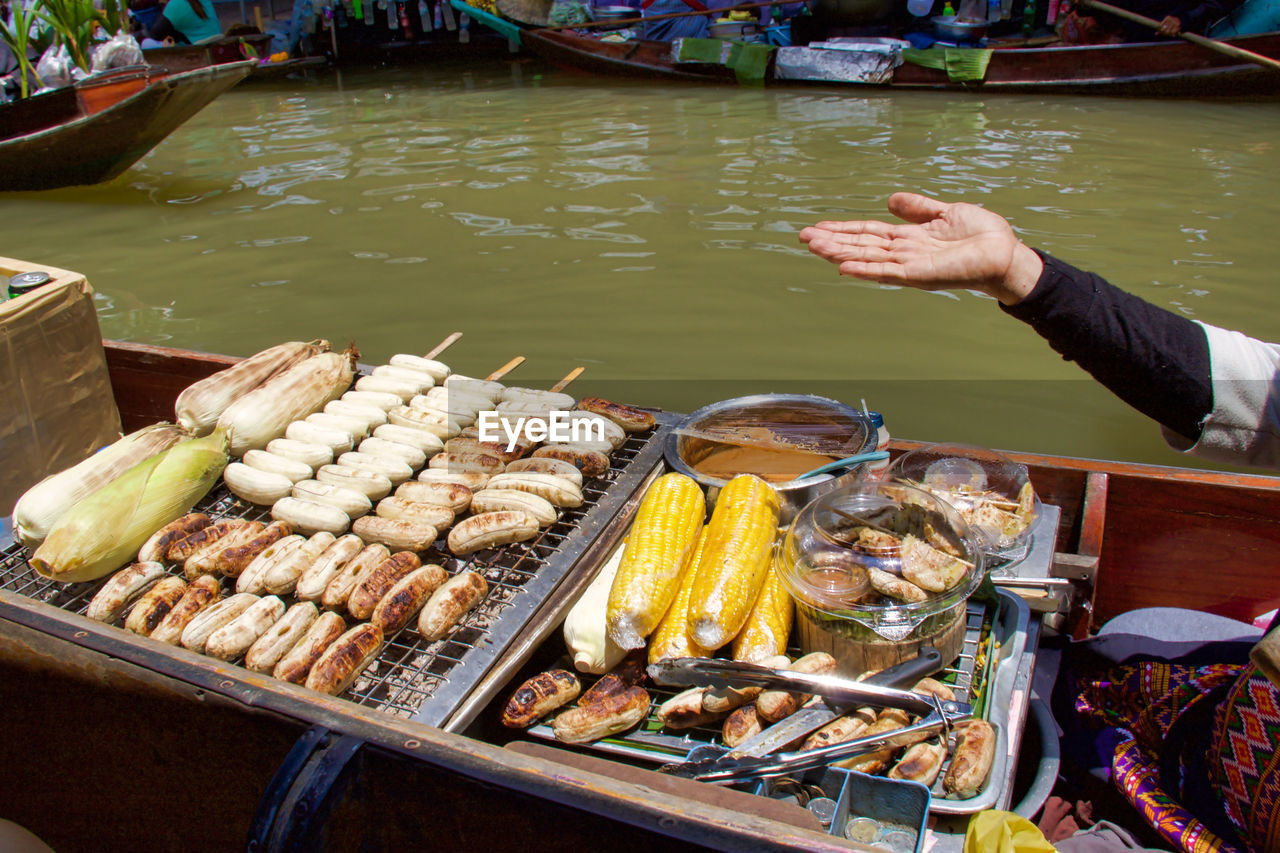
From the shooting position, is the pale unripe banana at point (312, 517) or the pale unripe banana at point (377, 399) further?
the pale unripe banana at point (377, 399)

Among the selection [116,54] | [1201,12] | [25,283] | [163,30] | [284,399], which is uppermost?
[163,30]

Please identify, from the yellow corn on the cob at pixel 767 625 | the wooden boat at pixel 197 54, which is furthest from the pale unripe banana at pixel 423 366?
the wooden boat at pixel 197 54

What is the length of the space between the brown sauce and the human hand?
699 mm

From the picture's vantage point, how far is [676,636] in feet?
6.87

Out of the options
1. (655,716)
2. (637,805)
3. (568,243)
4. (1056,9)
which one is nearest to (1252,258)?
(568,243)

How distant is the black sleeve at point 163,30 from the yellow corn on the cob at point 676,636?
802 inches

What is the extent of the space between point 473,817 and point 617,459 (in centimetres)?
178

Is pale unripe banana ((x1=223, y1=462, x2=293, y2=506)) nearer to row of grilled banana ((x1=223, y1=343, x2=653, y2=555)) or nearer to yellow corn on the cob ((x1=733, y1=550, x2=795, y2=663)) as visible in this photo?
row of grilled banana ((x1=223, y1=343, x2=653, y2=555))

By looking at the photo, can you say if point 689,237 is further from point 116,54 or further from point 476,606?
point 116,54

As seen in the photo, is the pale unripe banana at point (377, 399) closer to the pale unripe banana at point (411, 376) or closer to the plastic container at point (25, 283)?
the pale unripe banana at point (411, 376)

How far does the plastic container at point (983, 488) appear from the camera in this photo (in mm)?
2414

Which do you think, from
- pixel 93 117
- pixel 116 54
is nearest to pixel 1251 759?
pixel 93 117

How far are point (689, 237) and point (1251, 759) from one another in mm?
6925

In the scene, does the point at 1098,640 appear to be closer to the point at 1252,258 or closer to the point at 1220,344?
the point at 1220,344
